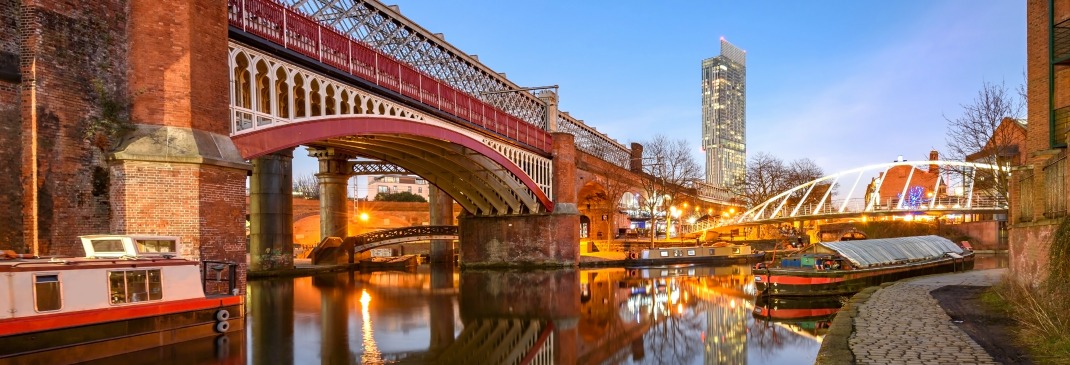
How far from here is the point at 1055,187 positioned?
13523 mm

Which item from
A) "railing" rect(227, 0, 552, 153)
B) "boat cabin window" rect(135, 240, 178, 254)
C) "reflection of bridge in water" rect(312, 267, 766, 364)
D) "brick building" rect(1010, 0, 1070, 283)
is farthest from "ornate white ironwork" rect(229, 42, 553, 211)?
"brick building" rect(1010, 0, 1070, 283)

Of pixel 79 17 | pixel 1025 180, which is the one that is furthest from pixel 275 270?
pixel 1025 180

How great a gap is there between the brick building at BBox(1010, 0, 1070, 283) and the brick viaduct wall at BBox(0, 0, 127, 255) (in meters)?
17.6

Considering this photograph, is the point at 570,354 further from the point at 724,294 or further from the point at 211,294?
the point at 724,294

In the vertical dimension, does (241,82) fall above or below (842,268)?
above

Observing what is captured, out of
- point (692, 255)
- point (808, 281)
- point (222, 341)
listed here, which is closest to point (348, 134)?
point (222, 341)

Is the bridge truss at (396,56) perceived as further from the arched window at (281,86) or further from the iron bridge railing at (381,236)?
the iron bridge railing at (381,236)

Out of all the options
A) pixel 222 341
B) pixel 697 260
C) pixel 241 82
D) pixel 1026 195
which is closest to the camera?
pixel 222 341

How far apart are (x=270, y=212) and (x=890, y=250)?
996 inches

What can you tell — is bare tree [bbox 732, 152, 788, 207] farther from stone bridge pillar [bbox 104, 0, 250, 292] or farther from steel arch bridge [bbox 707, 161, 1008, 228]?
stone bridge pillar [bbox 104, 0, 250, 292]

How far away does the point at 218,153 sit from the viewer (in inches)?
586

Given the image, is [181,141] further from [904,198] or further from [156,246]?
[904,198]

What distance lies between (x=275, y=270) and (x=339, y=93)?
16.4 meters

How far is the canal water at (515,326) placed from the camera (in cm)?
1289
